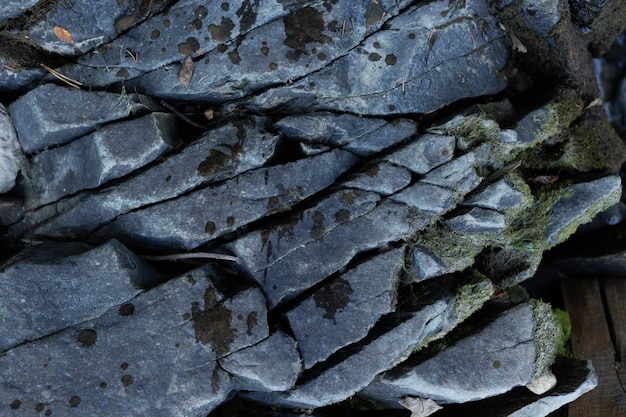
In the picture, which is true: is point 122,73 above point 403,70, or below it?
above

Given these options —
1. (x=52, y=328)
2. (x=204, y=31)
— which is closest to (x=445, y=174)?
(x=204, y=31)

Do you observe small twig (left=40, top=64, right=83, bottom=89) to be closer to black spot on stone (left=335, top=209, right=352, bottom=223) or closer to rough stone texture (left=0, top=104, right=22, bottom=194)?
rough stone texture (left=0, top=104, right=22, bottom=194)

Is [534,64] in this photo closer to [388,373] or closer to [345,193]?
[345,193]

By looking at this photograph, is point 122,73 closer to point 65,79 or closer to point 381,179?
point 65,79

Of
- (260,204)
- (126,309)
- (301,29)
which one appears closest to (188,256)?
(126,309)

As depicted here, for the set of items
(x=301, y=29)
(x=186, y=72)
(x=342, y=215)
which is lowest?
(x=342, y=215)

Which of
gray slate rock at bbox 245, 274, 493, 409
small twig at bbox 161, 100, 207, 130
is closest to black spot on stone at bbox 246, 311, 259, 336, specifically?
gray slate rock at bbox 245, 274, 493, 409

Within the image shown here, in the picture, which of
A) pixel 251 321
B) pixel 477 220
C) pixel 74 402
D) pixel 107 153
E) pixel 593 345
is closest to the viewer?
pixel 74 402
